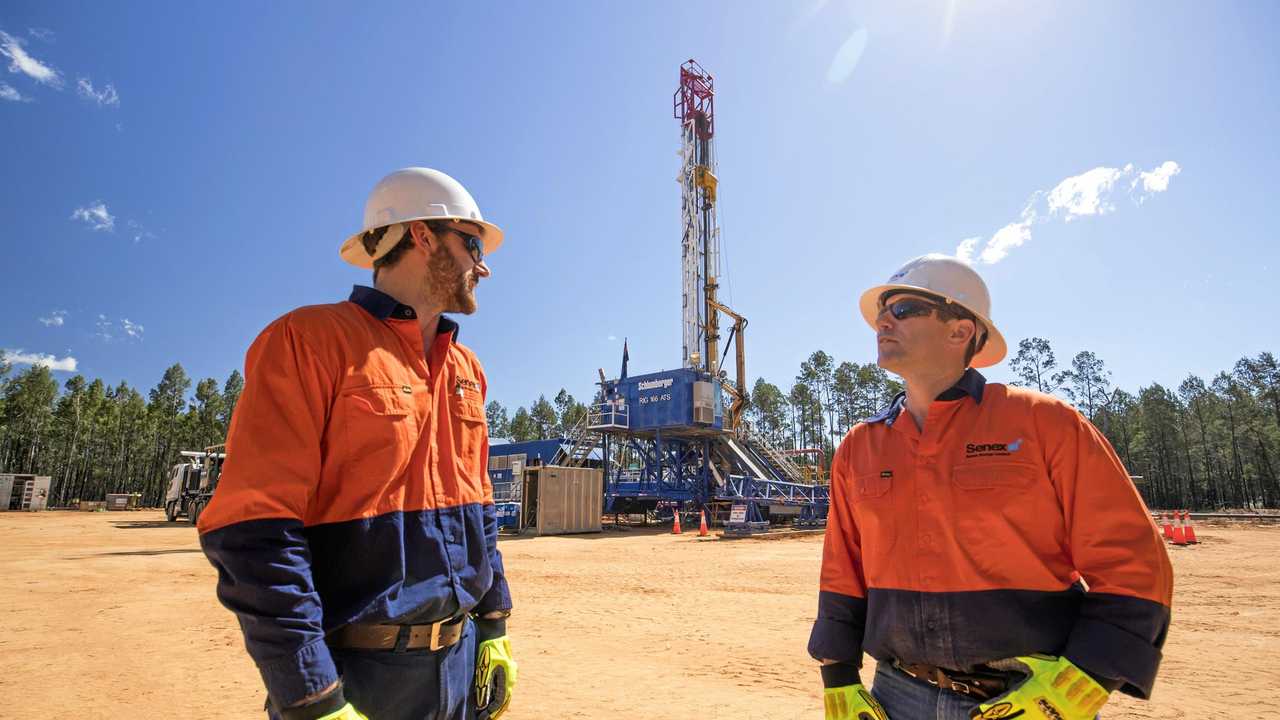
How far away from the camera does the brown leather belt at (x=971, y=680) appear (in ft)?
6.07

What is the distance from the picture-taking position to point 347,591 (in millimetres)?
1736

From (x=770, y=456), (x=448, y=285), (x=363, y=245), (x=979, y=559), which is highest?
(x=770, y=456)

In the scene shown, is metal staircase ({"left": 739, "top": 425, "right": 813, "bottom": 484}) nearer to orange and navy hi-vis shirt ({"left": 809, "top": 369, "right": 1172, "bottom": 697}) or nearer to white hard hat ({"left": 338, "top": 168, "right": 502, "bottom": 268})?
orange and navy hi-vis shirt ({"left": 809, "top": 369, "right": 1172, "bottom": 697})

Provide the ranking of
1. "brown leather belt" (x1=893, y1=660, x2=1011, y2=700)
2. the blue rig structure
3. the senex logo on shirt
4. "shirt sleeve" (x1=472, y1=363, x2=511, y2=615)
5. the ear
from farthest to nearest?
1. the blue rig structure
2. the ear
3. "shirt sleeve" (x1=472, y1=363, x2=511, y2=615)
4. the senex logo on shirt
5. "brown leather belt" (x1=893, y1=660, x2=1011, y2=700)

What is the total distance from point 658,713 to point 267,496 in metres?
3.98

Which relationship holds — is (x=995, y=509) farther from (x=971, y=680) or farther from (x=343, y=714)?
(x=343, y=714)

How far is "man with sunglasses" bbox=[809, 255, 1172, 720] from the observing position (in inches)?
65.7

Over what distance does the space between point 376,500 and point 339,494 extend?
100mm

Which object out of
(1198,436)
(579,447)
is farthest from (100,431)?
(1198,436)

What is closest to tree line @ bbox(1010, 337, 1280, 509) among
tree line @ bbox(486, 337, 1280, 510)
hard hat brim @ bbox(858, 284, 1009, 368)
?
tree line @ bbox(486, 337, 1280, 510)

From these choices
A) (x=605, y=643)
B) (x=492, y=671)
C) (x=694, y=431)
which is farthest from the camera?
(x=694, y=431)

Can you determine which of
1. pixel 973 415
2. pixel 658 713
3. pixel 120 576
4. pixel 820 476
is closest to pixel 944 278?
pixel 973 415

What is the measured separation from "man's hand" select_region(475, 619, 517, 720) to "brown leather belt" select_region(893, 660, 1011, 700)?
54.3 inches

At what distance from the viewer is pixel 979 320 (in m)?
2.53
